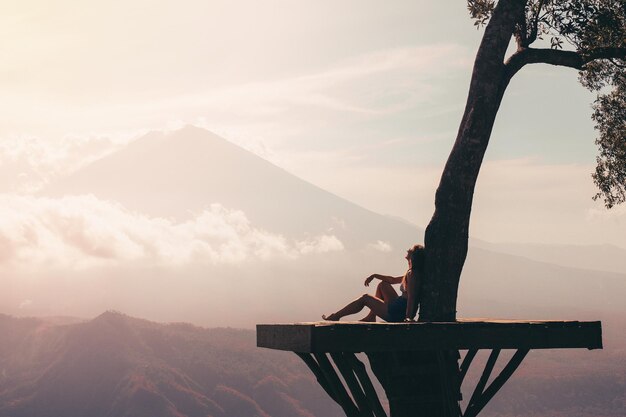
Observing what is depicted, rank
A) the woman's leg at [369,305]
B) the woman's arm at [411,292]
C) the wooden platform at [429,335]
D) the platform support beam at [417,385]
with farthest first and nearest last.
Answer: the woman's leg at [369,305]
the woman's arm at [411,292]
the platform support beam at [417,385]
the wooden platform at [429,335]

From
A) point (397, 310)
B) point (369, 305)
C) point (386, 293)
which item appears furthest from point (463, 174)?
point (369, 305)

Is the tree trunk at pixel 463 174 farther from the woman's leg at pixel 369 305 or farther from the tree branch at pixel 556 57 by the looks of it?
the woman's leg at pixel 369 305

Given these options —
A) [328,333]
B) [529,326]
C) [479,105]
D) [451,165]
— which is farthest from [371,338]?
[479,105]

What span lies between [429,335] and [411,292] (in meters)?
1.85

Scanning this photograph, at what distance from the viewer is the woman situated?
47.1ft

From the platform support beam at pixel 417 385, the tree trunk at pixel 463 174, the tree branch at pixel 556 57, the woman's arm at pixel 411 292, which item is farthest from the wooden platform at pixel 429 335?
the tree branch at pixel 556 57

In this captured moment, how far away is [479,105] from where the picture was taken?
15.6 meters

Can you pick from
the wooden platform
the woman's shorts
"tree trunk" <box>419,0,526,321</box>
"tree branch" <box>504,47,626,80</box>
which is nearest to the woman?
the woman's shorts

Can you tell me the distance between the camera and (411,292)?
14609mm

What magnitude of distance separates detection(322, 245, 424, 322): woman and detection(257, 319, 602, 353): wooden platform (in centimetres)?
124

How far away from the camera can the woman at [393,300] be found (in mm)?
14367

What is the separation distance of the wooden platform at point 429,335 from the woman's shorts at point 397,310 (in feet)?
4.37

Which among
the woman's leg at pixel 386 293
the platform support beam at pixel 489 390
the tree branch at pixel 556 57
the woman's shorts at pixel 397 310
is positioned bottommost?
the platform support beam at pixel 489 390

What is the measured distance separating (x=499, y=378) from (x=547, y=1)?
8523mm
